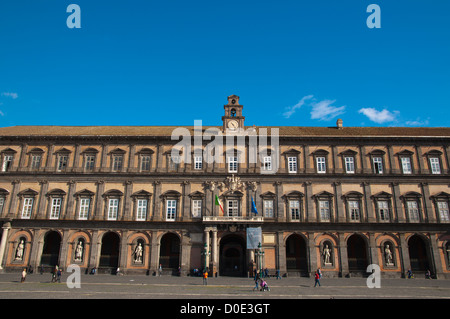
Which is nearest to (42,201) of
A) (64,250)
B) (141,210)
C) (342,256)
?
(64,250)

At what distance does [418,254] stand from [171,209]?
2922 centimetres

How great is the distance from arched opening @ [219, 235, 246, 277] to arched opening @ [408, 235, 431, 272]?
19.3m

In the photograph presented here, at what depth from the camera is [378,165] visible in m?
39.3

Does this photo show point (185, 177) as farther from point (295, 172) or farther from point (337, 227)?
point (337, 227)

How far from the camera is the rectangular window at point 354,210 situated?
3734cm

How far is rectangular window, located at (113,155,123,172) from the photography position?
131 feet

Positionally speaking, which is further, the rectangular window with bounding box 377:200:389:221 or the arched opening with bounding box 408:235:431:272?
the rectangular window with bounding box 377:200:389:221

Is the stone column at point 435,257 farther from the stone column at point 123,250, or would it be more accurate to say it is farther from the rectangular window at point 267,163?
the stone column at point 123,250

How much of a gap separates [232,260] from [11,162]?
3015 cm

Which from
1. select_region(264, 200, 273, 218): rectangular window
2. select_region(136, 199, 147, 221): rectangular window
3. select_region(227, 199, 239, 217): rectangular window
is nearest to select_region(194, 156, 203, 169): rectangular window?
select_region(227, 199, 239, 217): rectangular window

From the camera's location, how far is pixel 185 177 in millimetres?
38750

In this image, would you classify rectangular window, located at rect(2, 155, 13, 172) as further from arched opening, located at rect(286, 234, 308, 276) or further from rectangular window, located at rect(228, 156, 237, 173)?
arched opening, located at rect(286, 234, 308, 276)

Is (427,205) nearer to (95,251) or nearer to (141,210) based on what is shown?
(141,210)
